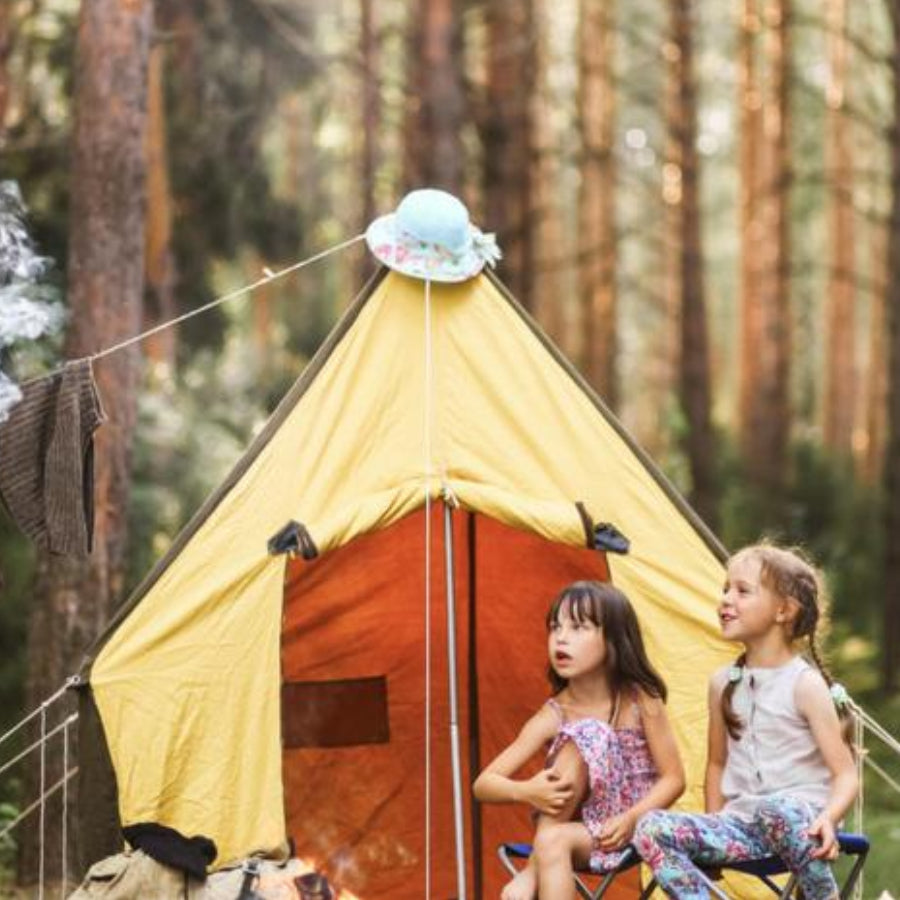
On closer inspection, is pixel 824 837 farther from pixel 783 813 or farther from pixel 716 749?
pixel 716 749

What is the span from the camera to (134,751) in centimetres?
583

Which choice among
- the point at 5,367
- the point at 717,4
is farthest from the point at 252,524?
the point at 717,4

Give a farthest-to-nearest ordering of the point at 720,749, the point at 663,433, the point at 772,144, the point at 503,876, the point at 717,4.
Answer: the point at 717,4 → the point at 663,433 → the point at 772,144 → the point at 503,876 → the point at 720,749

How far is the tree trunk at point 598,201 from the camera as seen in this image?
802 inches

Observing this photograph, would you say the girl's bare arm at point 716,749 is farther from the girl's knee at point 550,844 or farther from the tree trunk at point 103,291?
the tree trunk at point 103,291

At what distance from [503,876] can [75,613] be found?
192 centimetres

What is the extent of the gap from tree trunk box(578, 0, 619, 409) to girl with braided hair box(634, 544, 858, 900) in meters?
A: 14.3

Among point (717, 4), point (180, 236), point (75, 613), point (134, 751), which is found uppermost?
point (717, 4)

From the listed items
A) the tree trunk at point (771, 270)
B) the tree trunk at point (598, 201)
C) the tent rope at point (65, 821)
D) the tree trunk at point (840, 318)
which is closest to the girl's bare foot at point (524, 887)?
the tent rope at point (65, 821)

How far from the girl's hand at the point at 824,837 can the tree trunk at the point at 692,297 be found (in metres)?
9.35

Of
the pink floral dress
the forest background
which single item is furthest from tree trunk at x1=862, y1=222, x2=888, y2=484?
the pink floral dress

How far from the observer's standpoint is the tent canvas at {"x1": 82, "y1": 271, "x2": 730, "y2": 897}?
232 inches

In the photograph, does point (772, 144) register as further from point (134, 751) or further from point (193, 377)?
point (134, 751)

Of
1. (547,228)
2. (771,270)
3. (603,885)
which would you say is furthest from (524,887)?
(547,228)
